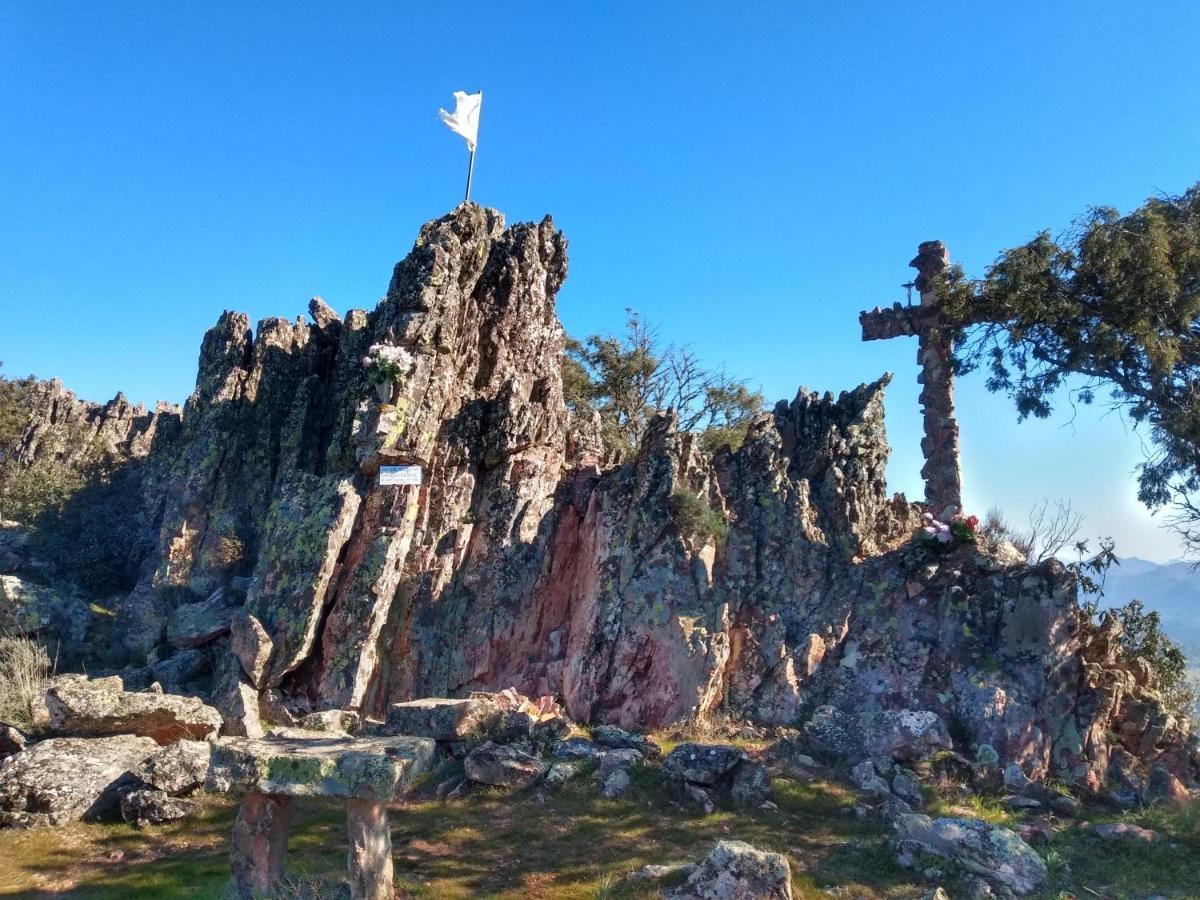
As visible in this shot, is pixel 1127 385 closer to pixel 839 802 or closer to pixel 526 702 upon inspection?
pixel 839 802

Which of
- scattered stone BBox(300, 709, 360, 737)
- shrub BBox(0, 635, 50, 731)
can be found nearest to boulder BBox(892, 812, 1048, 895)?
scattered stone BBox(300, 709, 360, 737)

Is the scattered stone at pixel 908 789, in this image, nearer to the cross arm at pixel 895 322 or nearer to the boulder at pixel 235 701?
the boulder at pixel 235 701

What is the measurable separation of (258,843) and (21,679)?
281 inches

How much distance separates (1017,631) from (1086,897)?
4.51 m

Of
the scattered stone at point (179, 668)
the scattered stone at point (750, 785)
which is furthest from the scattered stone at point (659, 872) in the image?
the scattered stone at point (179, 668)

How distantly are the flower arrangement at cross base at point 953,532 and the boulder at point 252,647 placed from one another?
10.9m

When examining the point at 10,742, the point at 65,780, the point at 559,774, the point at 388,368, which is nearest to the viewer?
the point at 65,780

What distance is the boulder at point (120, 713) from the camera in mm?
9664

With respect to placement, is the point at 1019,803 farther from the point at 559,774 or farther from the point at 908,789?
the point at 559,774

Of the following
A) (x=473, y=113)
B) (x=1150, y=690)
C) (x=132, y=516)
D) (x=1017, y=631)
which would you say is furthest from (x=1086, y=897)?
(x=132, y=516)

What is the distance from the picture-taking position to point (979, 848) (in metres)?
7.08

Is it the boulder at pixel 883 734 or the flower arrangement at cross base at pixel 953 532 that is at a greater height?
the flower arrangement at cross base at pixel 953 532

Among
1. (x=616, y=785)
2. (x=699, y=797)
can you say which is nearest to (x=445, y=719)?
(x=616, y=785)

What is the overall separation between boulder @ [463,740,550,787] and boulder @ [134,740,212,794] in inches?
123
